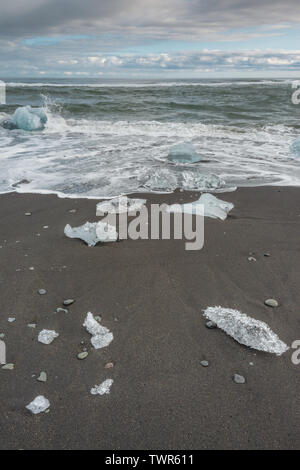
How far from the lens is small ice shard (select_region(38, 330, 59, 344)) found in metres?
2.08

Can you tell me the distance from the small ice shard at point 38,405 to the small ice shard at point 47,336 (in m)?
0.40

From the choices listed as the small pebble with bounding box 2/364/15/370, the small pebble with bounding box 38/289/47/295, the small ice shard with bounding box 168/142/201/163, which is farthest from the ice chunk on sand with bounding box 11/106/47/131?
the small pebble with bounding box 2/364/15/370

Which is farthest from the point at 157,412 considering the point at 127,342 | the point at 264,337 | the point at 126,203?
the point at 126,203

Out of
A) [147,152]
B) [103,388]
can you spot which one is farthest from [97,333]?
[147,152]

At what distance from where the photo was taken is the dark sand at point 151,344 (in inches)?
62.1

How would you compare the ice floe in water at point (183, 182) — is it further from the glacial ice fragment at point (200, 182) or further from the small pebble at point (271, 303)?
the small pebble at point (271, 303)

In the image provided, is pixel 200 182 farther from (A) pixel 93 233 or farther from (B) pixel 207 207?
(A) pixel 93 233

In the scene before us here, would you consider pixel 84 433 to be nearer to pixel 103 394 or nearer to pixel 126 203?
pixel 103 394

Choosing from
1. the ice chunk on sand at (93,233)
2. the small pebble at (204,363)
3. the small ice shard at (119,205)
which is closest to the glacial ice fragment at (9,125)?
the small ice shard at (119,205)

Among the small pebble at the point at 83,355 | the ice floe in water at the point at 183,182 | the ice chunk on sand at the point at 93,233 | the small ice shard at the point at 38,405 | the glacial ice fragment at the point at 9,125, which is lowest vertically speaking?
the small ice shard at the point at 38,405

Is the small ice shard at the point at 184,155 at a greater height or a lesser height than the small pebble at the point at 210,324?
greater

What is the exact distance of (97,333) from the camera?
7.02 ft

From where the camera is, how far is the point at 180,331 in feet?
7.06

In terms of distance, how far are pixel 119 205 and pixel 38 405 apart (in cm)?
261
